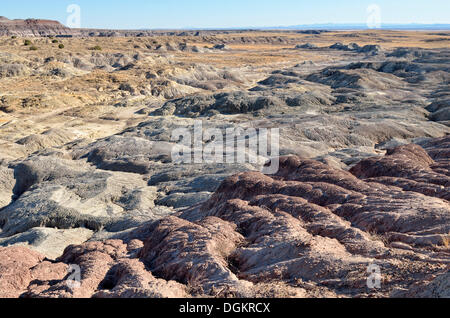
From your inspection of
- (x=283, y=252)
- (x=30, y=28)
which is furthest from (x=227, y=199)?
(x=30, y=28)

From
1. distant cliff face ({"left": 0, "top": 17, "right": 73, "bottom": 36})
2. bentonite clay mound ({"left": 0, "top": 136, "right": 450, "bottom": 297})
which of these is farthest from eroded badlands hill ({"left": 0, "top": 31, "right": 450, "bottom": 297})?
distant cliff face ({"left": 0, "top": 17, "right": 73, "bottom": 36})

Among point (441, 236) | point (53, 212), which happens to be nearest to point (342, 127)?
point (53, 212)

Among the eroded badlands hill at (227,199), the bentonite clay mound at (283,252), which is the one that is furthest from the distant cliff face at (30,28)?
the bentonite clay mound at (283,252)

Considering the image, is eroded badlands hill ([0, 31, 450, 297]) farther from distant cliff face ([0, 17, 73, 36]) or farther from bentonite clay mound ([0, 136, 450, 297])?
distant cliff face ([0, 17, 73, 36])

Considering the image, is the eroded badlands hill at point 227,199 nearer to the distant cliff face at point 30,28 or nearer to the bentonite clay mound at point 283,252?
the bentonite clay mound at point 283,252

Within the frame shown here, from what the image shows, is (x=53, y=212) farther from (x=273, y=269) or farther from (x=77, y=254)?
(x=273, y=269)
